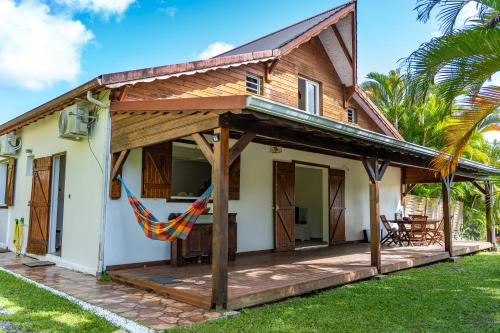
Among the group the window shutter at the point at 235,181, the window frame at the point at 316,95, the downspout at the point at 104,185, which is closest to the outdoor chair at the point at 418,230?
the window frame at the point at 316,95

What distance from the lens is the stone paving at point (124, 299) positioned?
12.1 ft

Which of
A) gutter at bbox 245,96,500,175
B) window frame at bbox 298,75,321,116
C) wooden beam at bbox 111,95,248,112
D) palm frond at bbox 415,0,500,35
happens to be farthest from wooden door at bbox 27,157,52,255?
palm frond at bbox 415,0,500,35

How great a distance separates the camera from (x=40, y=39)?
648 inches

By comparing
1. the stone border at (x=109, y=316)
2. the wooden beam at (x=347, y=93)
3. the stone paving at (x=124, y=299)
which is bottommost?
the stone border at (x=109, y=316)

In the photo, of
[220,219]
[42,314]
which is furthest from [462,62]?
[42,314]

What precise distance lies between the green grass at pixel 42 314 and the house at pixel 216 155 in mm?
1034

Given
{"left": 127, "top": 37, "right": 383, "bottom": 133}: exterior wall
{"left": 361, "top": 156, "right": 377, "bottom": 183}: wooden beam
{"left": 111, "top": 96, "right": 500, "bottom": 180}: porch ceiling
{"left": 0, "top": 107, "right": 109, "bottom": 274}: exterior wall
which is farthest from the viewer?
{"left": 127, "top": 37, "right": 383, "bottom": 133}: exterior wall

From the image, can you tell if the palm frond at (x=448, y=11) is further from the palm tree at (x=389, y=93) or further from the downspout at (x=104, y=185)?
the palm tree at (x=389, y=93)

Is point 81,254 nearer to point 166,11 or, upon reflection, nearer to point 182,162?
point 182,162

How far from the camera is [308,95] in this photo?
9.68m

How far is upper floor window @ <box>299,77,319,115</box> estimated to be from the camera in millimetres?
9531

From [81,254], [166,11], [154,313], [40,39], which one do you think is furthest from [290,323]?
[40,39]

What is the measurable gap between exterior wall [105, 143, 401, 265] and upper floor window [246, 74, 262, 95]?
1.28 m

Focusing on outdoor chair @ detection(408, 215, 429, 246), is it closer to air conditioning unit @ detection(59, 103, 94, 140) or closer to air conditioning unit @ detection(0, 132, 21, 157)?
air conditioning unit @ detection(59, 103, 94, 140)
